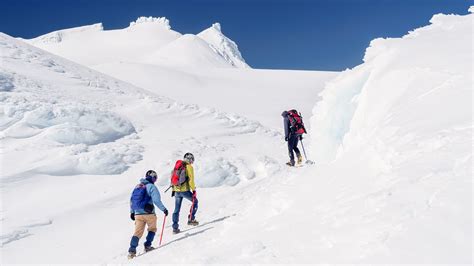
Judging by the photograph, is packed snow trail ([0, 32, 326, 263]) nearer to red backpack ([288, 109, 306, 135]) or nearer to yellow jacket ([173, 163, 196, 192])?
yellow jacket ([173, 163, 196, 192])

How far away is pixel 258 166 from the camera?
14859 millimetres

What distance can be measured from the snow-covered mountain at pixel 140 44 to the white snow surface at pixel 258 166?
8401 centimetres

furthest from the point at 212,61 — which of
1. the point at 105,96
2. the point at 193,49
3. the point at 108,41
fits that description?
the point at 105,96

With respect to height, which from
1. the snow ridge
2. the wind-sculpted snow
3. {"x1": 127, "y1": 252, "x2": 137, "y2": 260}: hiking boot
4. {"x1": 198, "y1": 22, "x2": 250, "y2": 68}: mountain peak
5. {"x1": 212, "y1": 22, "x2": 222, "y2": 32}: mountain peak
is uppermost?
the snow ridge

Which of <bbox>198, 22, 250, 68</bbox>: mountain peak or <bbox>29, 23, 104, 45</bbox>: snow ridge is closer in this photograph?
<bbox>198, 22, 250, 68</bbox>: mountain peak

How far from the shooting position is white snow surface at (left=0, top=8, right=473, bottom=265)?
187 inches

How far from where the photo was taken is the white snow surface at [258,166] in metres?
4.75

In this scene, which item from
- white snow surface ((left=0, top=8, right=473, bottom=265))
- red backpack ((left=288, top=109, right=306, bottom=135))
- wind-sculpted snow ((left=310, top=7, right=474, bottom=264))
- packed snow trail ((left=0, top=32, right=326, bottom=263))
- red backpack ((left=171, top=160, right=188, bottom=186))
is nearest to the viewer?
wind-sculpted snow ((left=310, top=7, right=474, bottom=264))

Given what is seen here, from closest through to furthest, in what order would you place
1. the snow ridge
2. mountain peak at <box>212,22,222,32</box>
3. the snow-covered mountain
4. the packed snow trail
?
1. the packed snow trail
2. the snow-covered mountain
3. mountain peak at <box>212,22,222,32</box>
4. the snow ridge

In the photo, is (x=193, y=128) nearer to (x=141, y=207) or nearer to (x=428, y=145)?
(x=141, y=207)

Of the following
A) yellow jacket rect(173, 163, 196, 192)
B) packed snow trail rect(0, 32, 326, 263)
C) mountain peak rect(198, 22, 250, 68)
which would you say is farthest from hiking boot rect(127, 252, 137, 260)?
mountain peak rect(198, 22, 250, 68)

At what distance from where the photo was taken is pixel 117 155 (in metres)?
13.6

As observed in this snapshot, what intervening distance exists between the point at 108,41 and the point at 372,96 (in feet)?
499

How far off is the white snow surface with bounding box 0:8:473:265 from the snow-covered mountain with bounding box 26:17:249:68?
84.0 meters
